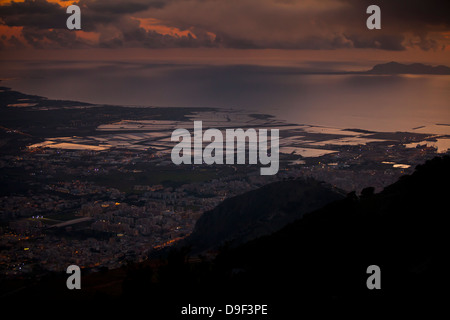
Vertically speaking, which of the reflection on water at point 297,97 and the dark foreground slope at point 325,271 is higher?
the reflection on water at point 297,97

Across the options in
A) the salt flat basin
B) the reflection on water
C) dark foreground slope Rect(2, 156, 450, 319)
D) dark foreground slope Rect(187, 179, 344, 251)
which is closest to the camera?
dark foreground slope Rect(2, 156, 450, 319)

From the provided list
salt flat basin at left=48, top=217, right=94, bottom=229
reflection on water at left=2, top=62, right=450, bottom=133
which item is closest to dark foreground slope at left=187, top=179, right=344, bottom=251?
salt flat basin at left=48, top=217, right=94, bottom=229

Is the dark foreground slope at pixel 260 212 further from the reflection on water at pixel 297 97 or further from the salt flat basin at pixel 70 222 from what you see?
the reflection on water at pixel 297 97

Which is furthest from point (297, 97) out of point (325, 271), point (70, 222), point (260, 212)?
point (325, 271)

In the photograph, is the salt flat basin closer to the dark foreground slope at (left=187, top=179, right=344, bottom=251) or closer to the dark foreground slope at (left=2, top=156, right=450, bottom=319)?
the dark foreground slope at (left=187, top=179, right=344, bottom=251)

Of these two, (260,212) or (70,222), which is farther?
(70,222)

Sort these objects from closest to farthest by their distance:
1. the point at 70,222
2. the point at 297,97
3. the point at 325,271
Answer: the point at 325,271, the point at 70,222, the point at 297,97

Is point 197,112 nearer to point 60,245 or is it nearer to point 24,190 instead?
point 24,190

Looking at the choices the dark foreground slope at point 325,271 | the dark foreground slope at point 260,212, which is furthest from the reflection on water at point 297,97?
the dark foreground slope at point 325,271

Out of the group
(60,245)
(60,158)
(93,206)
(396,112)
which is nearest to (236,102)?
(396,112)

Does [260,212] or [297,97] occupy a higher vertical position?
[297,97]

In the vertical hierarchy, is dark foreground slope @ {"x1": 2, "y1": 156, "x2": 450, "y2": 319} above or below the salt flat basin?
above

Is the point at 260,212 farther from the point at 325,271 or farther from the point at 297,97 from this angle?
the point at 297,97
